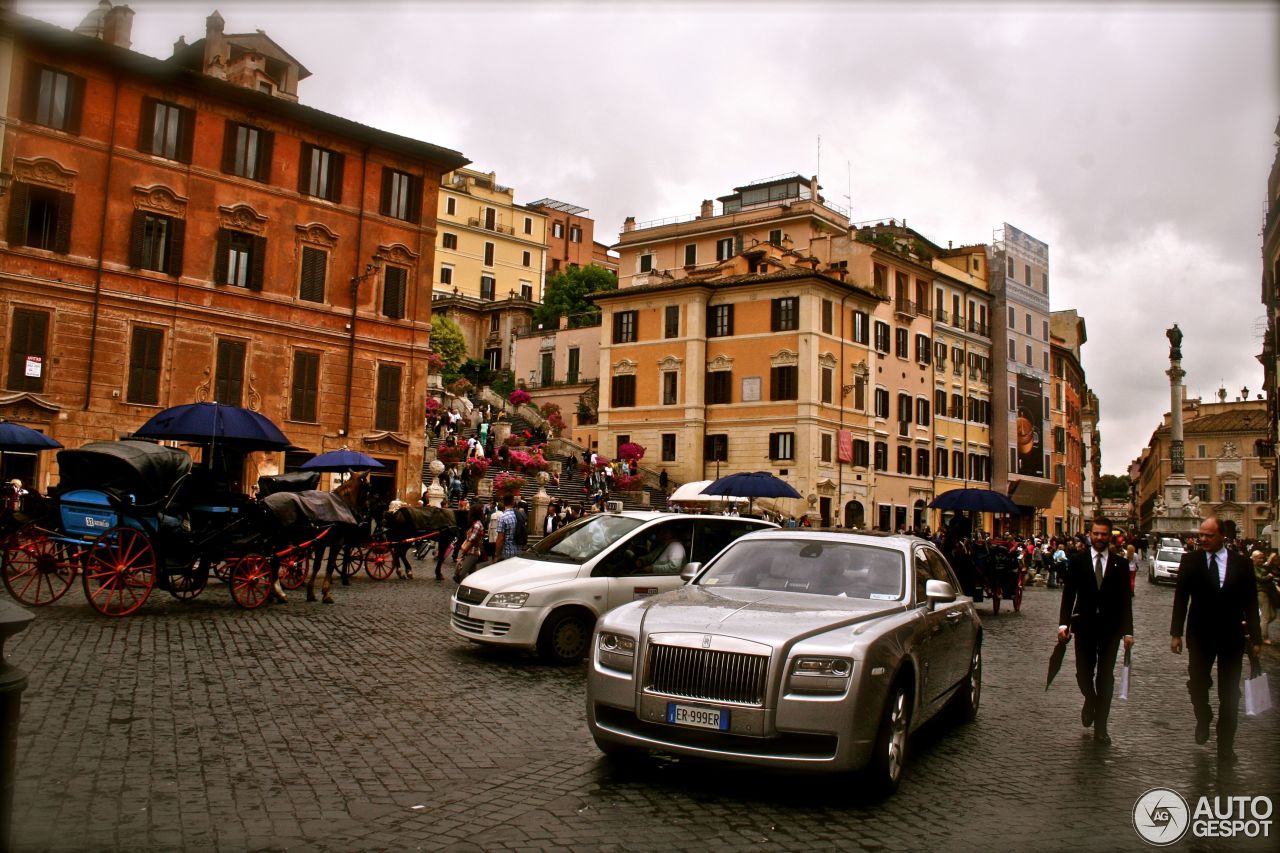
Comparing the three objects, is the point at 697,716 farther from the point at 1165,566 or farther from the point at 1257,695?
the point at 1165,566

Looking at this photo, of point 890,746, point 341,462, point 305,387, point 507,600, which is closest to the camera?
point 890,746

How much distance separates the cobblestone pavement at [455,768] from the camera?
17.5ft

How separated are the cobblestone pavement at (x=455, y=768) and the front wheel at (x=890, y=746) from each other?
0.13m

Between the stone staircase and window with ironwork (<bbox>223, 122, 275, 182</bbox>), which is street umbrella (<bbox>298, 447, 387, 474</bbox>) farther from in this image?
window with ironwork (<bbox>223, 122, 275, 182</bbox>)

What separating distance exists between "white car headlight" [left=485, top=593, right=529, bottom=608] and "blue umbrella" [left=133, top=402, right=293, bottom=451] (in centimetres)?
746

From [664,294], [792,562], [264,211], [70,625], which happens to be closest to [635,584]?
[792,562]

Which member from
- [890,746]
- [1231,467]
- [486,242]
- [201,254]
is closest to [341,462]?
[201,254]

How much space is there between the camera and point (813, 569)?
762 centimetres

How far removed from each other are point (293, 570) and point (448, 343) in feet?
162

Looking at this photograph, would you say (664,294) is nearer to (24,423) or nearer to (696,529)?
(24,423)

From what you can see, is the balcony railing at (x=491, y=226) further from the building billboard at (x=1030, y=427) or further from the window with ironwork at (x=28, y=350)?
the window with ironwork at (x=28, y=350)

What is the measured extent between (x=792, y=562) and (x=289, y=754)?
159 inches

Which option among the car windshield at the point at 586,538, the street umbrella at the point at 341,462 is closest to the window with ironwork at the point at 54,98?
the street umbrella at the point at 341,462

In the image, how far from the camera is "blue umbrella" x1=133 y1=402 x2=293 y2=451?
15953mm
